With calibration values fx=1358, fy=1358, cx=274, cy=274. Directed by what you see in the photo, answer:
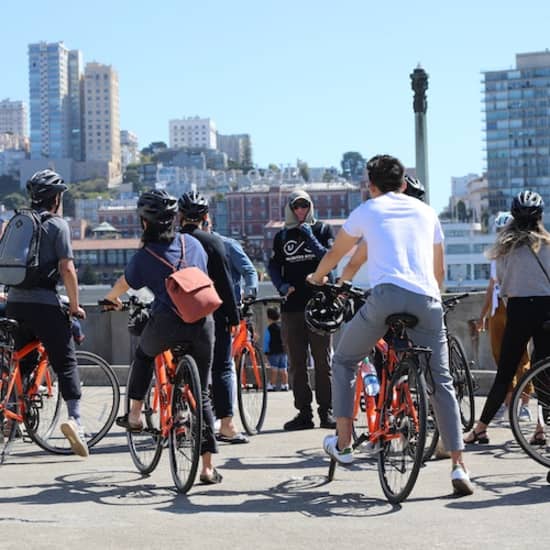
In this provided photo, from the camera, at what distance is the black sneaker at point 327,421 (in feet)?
30.2

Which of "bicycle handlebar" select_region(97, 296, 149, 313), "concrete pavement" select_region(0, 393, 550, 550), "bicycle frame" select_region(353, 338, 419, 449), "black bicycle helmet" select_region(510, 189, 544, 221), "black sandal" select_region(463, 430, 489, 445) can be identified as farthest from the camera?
"black sandal" select_region(463, 430, 489, 445)

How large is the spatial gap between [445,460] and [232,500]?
5.21ft

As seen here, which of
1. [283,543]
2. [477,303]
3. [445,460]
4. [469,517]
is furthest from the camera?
A: [477,303]

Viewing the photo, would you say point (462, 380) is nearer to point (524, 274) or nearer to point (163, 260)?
point (524, 274)

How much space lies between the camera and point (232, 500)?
6.31 metres

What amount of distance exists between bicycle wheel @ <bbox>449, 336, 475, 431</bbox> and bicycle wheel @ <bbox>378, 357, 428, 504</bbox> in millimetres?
2211

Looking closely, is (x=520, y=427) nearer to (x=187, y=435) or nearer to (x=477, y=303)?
(x=187, y=435)

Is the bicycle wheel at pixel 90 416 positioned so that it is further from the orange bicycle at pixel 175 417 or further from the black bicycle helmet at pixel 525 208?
the black bicycle helmet at pixel 525 208

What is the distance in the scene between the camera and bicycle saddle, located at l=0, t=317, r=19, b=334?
7707 mm

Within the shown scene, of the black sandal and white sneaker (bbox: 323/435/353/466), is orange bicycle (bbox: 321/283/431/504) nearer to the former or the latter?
white sneaker (bbox: 323/435/353/466)

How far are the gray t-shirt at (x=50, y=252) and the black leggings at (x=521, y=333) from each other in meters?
2.52

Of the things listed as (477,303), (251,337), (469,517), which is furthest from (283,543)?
(477,303)

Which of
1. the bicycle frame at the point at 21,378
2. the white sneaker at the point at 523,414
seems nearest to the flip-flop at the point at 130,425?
the bicycle frame at the point at 21,378

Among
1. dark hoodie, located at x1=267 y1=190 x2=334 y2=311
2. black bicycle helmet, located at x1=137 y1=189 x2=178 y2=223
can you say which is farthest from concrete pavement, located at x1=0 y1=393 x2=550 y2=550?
dark hoodie, located at x1=267 y1=190 x2=334 y2=311
